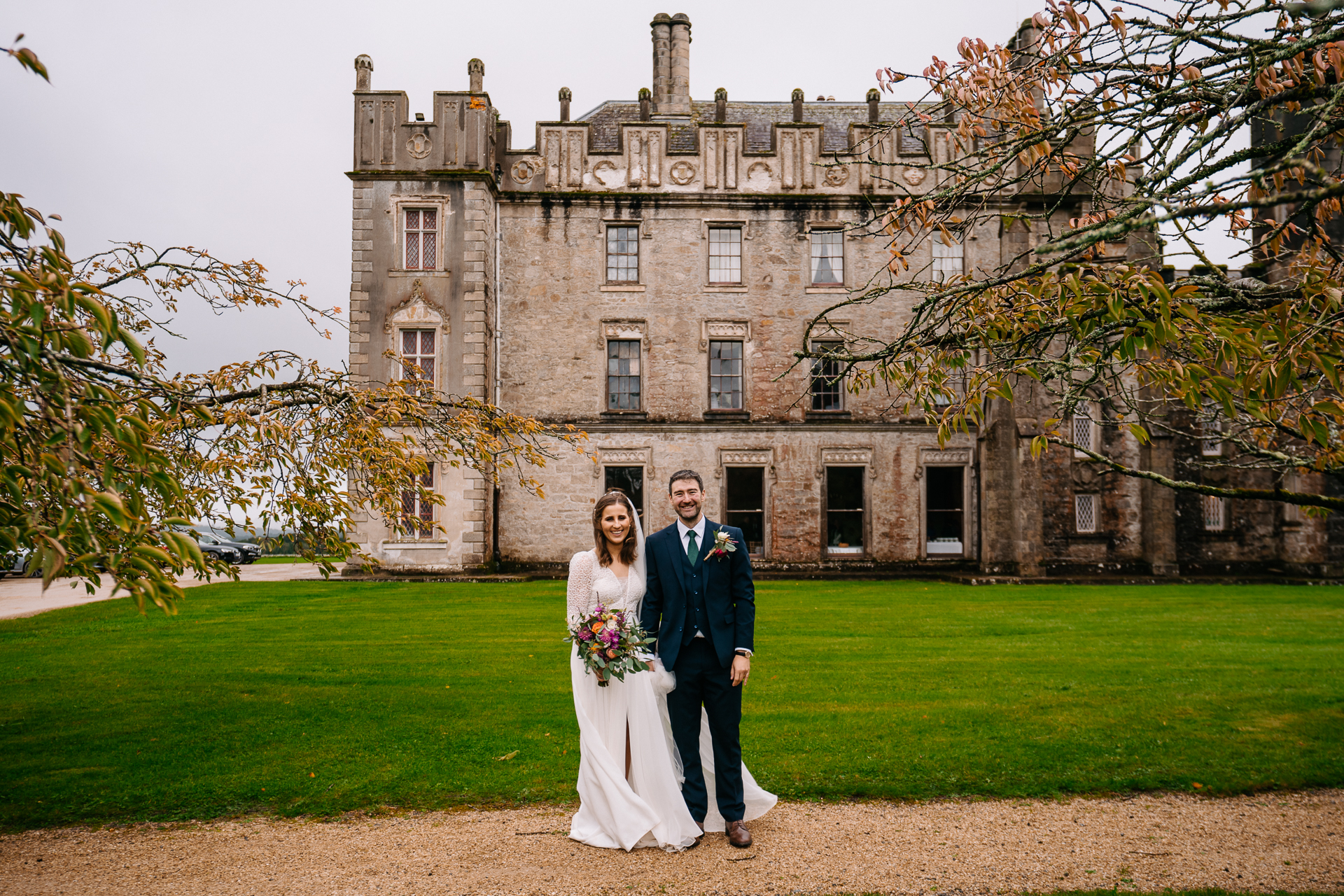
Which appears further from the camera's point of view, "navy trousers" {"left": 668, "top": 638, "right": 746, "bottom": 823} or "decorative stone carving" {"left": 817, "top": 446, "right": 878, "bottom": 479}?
"decorative stone carving" {"left": 817, "top": 446, "right": 878, "bottom": 479}

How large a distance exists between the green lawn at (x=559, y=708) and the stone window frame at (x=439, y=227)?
1034cm

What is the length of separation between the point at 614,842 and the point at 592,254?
19766 mm

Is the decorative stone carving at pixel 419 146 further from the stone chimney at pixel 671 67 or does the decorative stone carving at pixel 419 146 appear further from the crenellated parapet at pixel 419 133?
the stone chimney at pixel 671 67

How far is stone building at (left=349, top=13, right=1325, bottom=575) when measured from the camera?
72.9 feet

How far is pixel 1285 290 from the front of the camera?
437 cm

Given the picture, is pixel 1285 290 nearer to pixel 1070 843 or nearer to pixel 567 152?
pixel 1070 843

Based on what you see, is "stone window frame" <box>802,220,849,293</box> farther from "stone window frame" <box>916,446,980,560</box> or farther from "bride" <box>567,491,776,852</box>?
"bride" <box>567,491,776,852</box>

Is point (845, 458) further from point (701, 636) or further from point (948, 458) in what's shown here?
point (701, 636)

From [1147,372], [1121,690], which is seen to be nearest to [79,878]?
[1147,372]

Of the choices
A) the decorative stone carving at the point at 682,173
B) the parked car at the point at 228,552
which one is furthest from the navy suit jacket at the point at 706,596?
the parked car at the point at 228,552

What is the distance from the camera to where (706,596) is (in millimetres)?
5352

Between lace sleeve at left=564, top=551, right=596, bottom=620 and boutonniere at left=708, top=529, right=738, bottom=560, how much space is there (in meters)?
0.82

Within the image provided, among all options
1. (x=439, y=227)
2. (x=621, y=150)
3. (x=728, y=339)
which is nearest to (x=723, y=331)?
(x=728, y=339)

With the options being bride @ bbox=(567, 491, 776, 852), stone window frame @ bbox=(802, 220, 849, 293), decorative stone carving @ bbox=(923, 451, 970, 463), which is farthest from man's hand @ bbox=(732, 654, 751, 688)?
stone window frame @ bbox=(802, 220, 849, 293)
